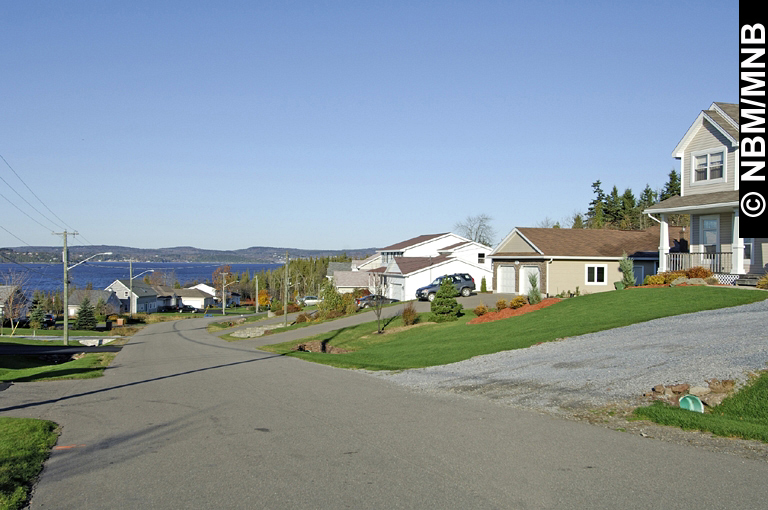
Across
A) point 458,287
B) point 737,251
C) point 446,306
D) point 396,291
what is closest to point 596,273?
point 458,287

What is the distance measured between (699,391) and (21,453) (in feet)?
34.7

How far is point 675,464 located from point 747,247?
22.7m

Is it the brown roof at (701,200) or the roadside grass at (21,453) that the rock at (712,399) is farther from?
the brown roof at (701,200)

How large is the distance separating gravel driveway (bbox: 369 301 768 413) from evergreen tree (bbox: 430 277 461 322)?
13.4 m

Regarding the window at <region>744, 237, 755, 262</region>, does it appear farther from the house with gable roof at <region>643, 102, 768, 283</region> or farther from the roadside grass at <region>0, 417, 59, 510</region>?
the roadside grass at <region>0, 417, 59, 510</region>

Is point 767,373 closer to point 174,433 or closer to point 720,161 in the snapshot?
point 174,433

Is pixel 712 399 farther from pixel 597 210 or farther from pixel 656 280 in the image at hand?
pixel 597 210

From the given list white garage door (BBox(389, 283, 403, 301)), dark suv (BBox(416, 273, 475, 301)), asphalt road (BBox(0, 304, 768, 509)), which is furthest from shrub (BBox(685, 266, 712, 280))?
white garage door (BBox(389, 283, 403, 301))

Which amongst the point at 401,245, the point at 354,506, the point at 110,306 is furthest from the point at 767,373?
the point at 110,306

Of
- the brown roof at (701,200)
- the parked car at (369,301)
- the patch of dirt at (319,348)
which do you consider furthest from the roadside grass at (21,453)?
the parked car at (369,301)

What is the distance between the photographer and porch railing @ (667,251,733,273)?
26953mm

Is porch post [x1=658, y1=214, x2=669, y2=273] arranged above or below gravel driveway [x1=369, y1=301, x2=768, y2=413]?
above

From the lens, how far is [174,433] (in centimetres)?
986

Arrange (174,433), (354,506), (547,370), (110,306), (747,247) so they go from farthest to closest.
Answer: (110,306) < (747,247) < (547,370) < (174,433) < (354,506)
